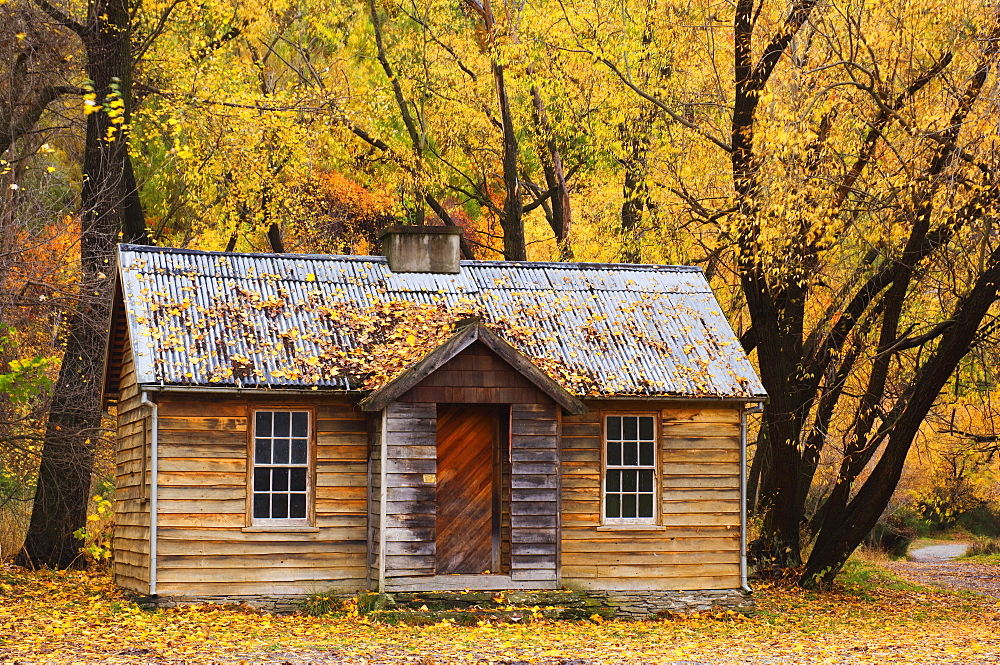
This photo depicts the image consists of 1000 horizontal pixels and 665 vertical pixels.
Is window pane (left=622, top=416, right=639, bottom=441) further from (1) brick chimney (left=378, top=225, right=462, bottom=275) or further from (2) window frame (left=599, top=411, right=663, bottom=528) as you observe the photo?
(1) brick chimney (left=378, top=225, right=462, bottom=275)

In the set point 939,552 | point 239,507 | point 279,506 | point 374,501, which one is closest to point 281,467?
point 279,506

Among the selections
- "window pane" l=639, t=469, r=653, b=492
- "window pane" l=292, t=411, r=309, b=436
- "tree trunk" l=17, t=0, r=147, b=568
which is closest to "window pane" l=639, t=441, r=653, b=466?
"window pane" l=639, t=469, r=653, b=492

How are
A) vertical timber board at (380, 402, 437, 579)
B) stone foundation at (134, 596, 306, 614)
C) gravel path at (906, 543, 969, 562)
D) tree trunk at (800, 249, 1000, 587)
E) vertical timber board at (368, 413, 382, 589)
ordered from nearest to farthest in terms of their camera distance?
stone foundation at (134, 596, 306, 614) < vertical timber board at (380, 402, 437, 579) < vertical timber board at (368, 413, 382, 589) < tree trunk at (800, 249, 1000, 587) < gravel path at (906, 543, 969, 562)

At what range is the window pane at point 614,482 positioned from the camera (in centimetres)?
1711

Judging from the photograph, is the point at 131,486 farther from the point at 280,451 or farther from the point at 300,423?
the point at 300,423

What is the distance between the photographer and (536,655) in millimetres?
12758

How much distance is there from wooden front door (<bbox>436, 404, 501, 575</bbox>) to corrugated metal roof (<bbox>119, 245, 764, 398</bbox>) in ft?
3.74

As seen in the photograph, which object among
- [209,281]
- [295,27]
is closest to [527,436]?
[209,281]

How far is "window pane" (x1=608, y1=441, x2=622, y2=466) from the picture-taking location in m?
17.1

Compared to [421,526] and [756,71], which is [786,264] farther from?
[421,526]

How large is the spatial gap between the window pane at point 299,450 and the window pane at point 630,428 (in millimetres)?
4484

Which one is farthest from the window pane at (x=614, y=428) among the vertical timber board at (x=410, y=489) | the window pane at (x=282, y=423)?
the window pane at (x=282, y=423)

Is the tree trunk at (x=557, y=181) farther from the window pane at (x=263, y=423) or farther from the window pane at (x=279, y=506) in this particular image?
the window pane at (x=279, y=506)

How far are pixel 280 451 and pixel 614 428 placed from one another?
469cm
